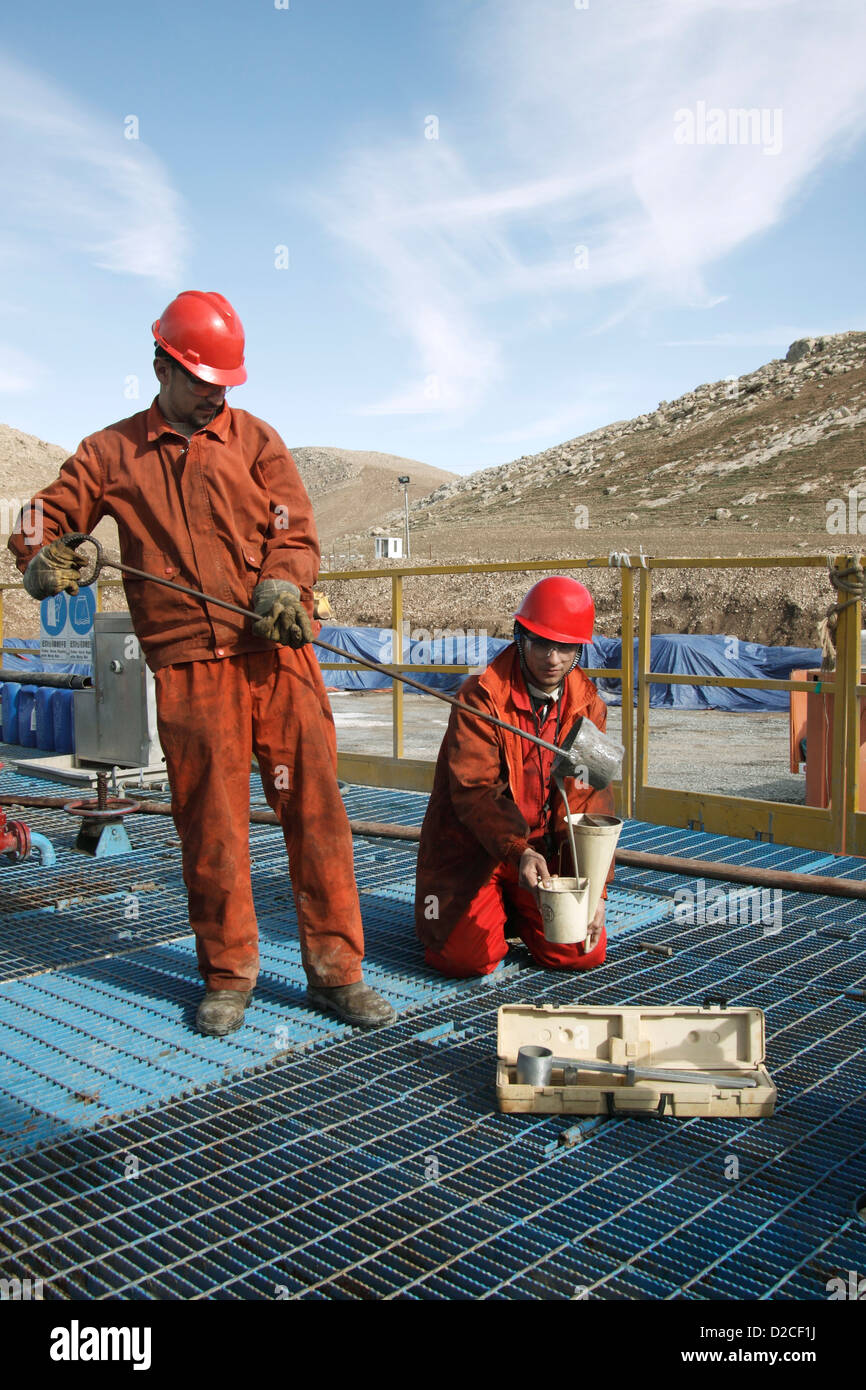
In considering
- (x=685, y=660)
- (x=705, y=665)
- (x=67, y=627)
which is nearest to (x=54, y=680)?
(x=67, y=627)

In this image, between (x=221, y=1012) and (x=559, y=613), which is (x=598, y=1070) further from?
(x=559, y=613)

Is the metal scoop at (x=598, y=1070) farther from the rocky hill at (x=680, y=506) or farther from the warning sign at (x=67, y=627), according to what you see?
the rocky hill at (x=680, y=506)

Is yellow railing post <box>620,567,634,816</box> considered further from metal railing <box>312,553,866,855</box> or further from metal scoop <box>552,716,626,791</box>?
metal scoop <box>552,716,626,791</box>

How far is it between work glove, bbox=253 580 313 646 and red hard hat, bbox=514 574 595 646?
0.73m

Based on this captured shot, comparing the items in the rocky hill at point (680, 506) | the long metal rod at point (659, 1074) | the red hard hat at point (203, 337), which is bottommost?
the long metal rod at point (659, 1074)

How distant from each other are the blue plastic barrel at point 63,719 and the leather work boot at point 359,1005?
17.4 ft

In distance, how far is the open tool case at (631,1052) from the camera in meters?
2.69

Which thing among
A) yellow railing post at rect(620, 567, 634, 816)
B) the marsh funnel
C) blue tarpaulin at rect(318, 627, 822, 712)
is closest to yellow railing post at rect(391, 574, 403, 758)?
yellow railing post at rect(620, 567, 634, 816)

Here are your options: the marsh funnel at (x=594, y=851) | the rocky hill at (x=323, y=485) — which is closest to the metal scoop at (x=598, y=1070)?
the marsh funnel at (x=594, y=851)

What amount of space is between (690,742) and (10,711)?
8704 millimetres

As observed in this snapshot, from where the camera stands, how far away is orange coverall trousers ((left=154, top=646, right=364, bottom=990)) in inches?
125
